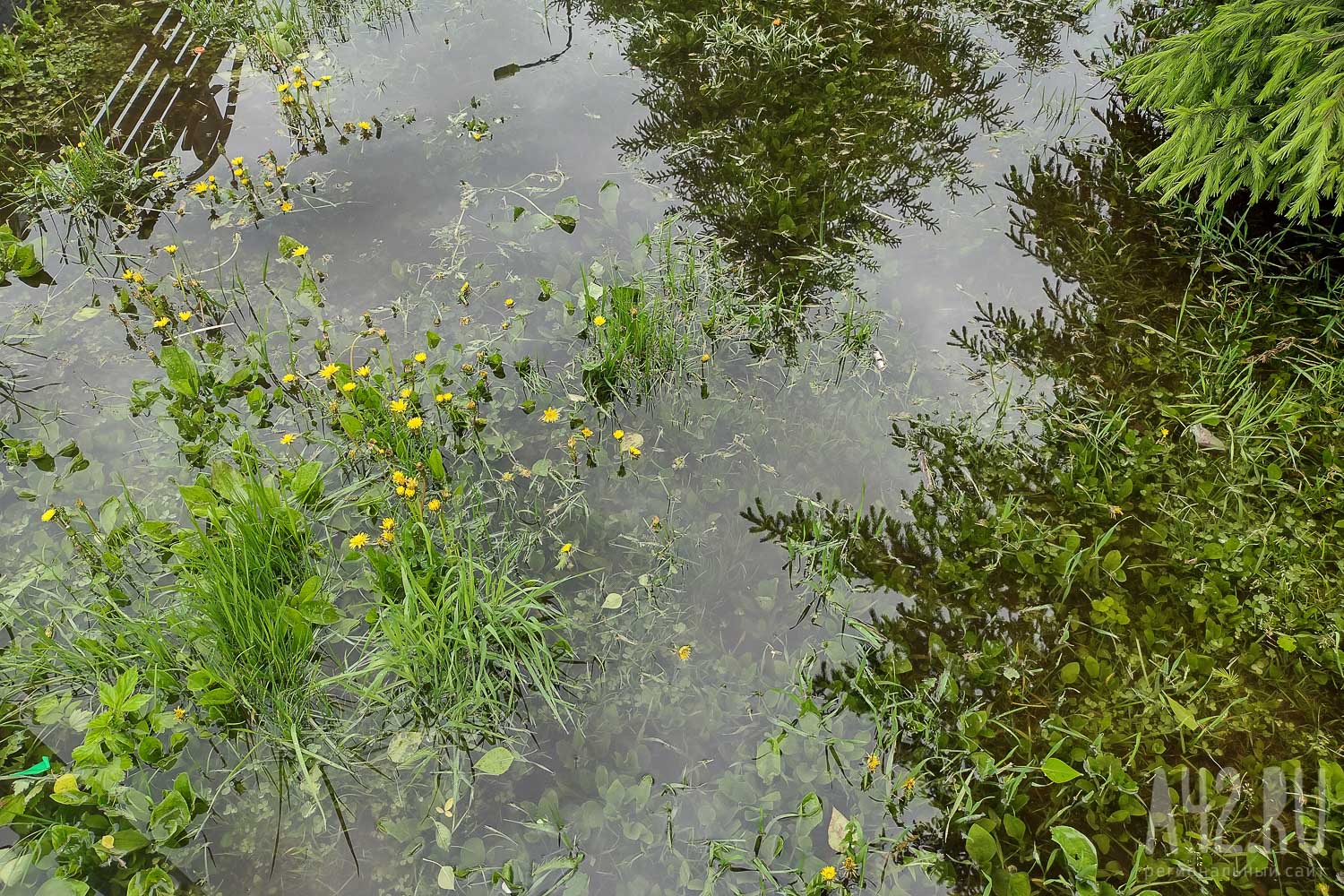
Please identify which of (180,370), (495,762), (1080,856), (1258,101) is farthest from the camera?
(180,370)

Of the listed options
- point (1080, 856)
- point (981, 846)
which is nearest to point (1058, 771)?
point (1080, 856)

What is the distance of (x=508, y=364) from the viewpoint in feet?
11.9

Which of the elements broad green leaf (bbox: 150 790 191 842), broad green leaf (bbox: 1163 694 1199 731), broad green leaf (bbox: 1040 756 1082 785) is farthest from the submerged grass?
broad green leaf (bbox: 1163 694 1199 731)

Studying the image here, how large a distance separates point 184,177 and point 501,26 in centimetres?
226

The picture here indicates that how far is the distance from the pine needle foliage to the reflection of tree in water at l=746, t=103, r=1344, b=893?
18.7 inches

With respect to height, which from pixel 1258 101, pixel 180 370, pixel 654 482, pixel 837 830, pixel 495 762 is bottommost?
pixel 837 830

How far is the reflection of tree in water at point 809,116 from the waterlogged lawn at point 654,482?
1.2 inches

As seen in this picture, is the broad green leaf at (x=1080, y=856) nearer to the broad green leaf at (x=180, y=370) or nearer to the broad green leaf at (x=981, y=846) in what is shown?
the broad green leaf at (x=981, y=846)

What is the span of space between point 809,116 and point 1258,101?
7.21ft

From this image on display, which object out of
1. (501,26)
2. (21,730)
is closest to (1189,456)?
(21,730)

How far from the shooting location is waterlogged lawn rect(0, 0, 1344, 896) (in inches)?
94.8

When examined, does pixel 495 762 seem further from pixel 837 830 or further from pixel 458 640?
pixel 837 830

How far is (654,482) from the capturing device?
3.25m

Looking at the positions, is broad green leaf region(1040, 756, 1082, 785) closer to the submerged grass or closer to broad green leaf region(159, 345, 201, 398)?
the submerged grass
